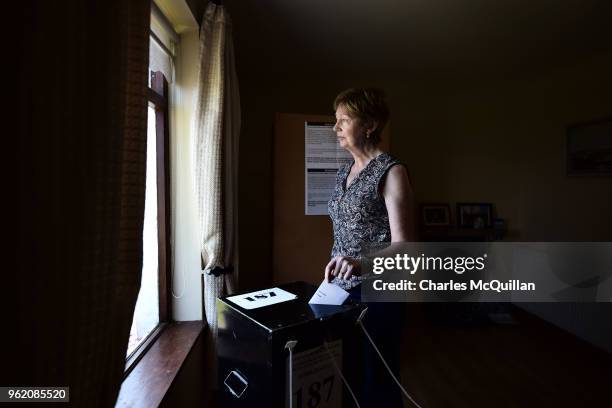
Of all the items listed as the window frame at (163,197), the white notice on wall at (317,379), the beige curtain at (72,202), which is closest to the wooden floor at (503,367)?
the white notice on wall at (317,379)

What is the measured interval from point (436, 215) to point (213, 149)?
2.55 meters

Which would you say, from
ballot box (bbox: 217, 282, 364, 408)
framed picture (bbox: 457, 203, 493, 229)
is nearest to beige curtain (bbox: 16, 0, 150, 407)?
ballot box (bbox: 217, 282, 364, 408)

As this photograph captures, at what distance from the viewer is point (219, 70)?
131cm

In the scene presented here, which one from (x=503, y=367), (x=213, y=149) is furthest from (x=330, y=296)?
(x=503, y=367)

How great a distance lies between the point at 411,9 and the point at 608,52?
191 cm

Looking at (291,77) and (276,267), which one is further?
(291,77)

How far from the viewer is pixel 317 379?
0.76 meters

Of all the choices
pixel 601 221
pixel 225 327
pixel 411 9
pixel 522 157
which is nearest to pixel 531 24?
pixel 411 9

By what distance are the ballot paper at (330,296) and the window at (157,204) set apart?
82 centimetres

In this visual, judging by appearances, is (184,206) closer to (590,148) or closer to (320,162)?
(320,162)

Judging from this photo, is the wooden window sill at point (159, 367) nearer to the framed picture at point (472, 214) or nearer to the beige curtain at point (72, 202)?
the beige curtain at point (72, 202)

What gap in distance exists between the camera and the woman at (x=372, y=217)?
3.34 feet

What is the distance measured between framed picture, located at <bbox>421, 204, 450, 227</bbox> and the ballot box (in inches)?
97.4

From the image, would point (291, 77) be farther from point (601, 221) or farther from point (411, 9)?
point (601, 221)
